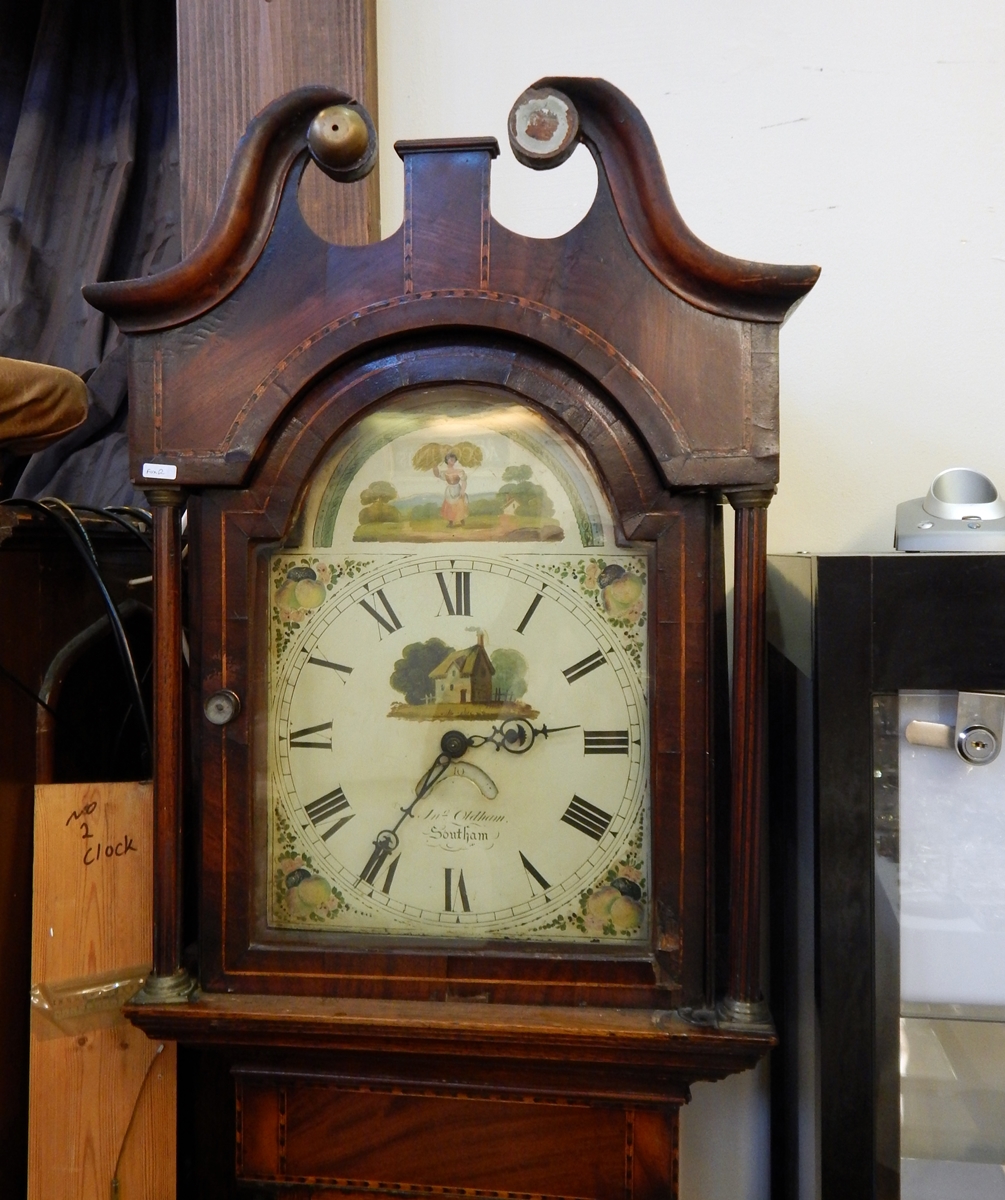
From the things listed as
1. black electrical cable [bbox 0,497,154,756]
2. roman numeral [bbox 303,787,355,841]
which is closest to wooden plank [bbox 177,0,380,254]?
black electrical cable [bbox 0,497,154,756]

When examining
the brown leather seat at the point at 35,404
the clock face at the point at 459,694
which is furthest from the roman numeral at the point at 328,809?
the brown leather seat at the point at 35,404

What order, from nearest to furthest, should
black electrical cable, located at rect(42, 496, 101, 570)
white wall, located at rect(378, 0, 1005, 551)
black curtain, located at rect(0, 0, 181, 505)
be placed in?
1. black electrical cable, located at rect(42, 496, 101, 570)
2. white wall, located at rect(378, 0, 1005, 551)
3. black curtain, located at rect(0, 0, 181, 505)

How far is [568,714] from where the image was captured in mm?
879

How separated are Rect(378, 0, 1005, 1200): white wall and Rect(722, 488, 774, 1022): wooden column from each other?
0.42m

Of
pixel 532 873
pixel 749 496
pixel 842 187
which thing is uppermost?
pixel 842 187

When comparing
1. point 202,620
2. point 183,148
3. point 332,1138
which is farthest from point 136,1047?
point 183,148

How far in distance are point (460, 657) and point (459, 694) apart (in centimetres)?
3

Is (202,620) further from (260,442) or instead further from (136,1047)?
(136,1047)

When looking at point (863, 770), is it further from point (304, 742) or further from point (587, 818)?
point (304, 742)

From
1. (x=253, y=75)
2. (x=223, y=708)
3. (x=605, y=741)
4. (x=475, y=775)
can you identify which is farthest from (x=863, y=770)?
(x=253, y=75)

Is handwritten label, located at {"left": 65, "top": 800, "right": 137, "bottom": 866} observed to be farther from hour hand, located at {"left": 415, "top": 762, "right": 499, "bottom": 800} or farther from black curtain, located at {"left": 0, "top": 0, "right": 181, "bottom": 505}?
black curtain, located at {"left": 0, "top": 0, "right": 181, "bottom": 505}

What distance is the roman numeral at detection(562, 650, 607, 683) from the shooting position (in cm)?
88

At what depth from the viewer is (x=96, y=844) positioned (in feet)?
3.31

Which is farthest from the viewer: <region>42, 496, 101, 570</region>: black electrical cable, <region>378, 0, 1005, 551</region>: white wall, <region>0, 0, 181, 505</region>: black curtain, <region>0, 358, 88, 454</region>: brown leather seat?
<region>0, 0, 181, 505</region>: black curtain
